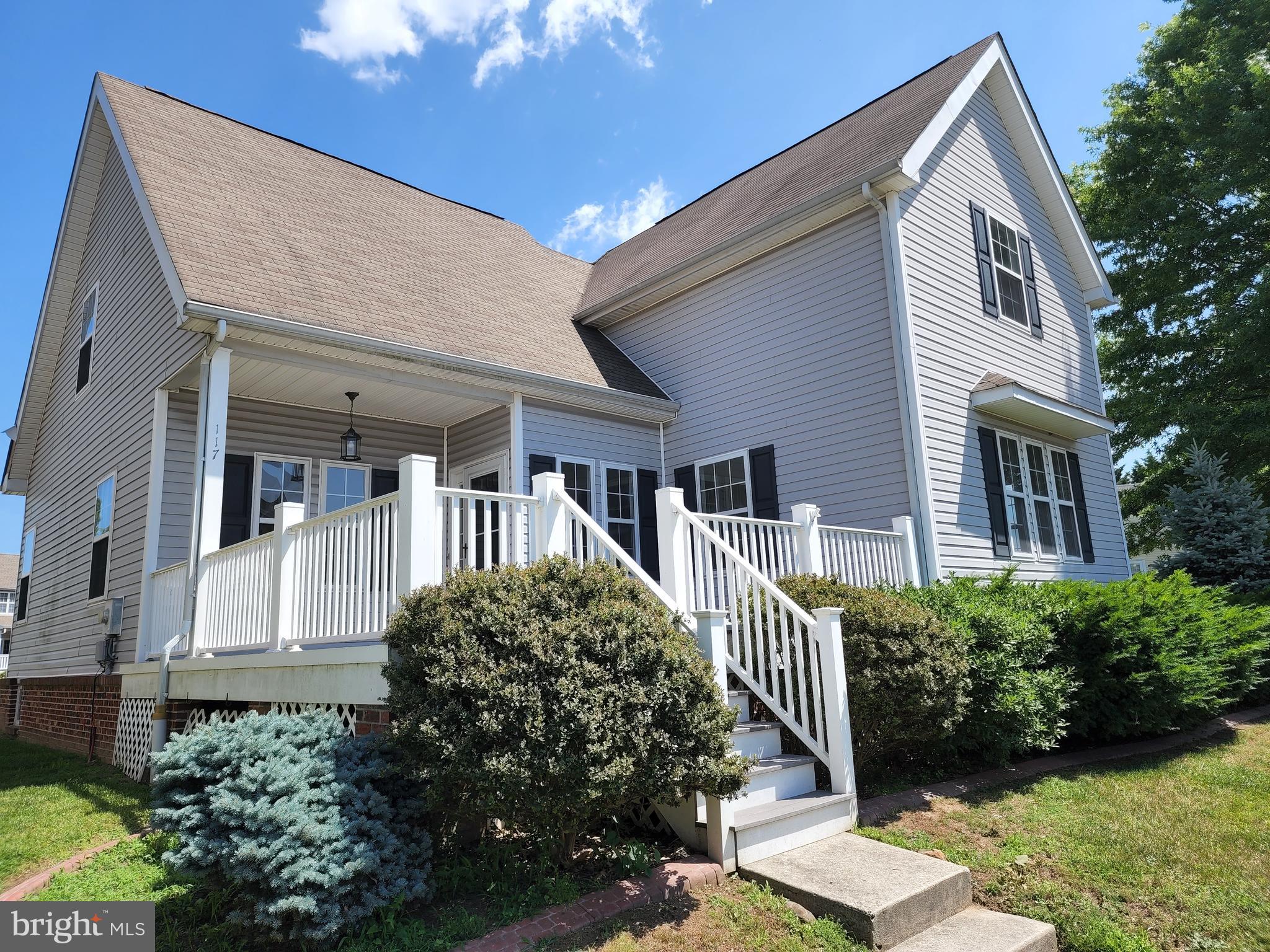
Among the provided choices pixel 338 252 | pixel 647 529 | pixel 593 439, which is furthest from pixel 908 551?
pixel 338 252

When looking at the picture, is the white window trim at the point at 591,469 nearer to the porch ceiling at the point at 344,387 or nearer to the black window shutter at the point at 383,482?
the porch ceiling at the point at 344,387

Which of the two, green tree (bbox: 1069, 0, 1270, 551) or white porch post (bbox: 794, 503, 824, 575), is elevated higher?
green tree (bbox: 1069, 0, 1270, 551)

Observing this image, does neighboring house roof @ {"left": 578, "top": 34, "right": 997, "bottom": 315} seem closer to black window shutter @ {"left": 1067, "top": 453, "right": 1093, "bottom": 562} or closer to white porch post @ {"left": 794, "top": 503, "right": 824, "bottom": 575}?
white porch post @ {"left": 794, "top": 503, "right": 824, "bottom": 575}

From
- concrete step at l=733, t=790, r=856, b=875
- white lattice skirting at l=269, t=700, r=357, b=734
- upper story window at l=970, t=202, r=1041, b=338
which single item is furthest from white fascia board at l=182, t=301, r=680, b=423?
concrete step at l=733, t=790, r=856, b=875

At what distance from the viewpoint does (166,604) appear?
7.98m

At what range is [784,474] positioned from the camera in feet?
32.4

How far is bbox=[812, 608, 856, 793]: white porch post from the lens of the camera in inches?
197

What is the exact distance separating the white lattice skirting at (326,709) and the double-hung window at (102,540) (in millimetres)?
5118

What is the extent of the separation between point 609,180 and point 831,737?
10010mm

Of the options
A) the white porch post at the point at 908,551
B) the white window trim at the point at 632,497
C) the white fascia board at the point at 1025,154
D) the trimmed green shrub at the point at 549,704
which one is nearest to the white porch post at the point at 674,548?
the trimmed green shrub at the point at 549,704

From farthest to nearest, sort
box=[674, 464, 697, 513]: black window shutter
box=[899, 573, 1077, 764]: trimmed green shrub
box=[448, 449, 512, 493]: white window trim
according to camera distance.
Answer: box=[674, 464, 697, 513]: black window shutter < box=[448, 449, 512, 493]: white window trim < box=[899, 573, 1077, 764]: trimmed green shrub

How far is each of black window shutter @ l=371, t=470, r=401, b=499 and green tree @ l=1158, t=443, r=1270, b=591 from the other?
36.7 feet

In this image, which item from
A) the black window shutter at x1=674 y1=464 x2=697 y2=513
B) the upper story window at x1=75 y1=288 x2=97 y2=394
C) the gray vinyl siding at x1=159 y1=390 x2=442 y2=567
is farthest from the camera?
the upper story window at x1=75 y1=288 x2=97 y2=394

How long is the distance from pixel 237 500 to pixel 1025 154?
12.1 m
